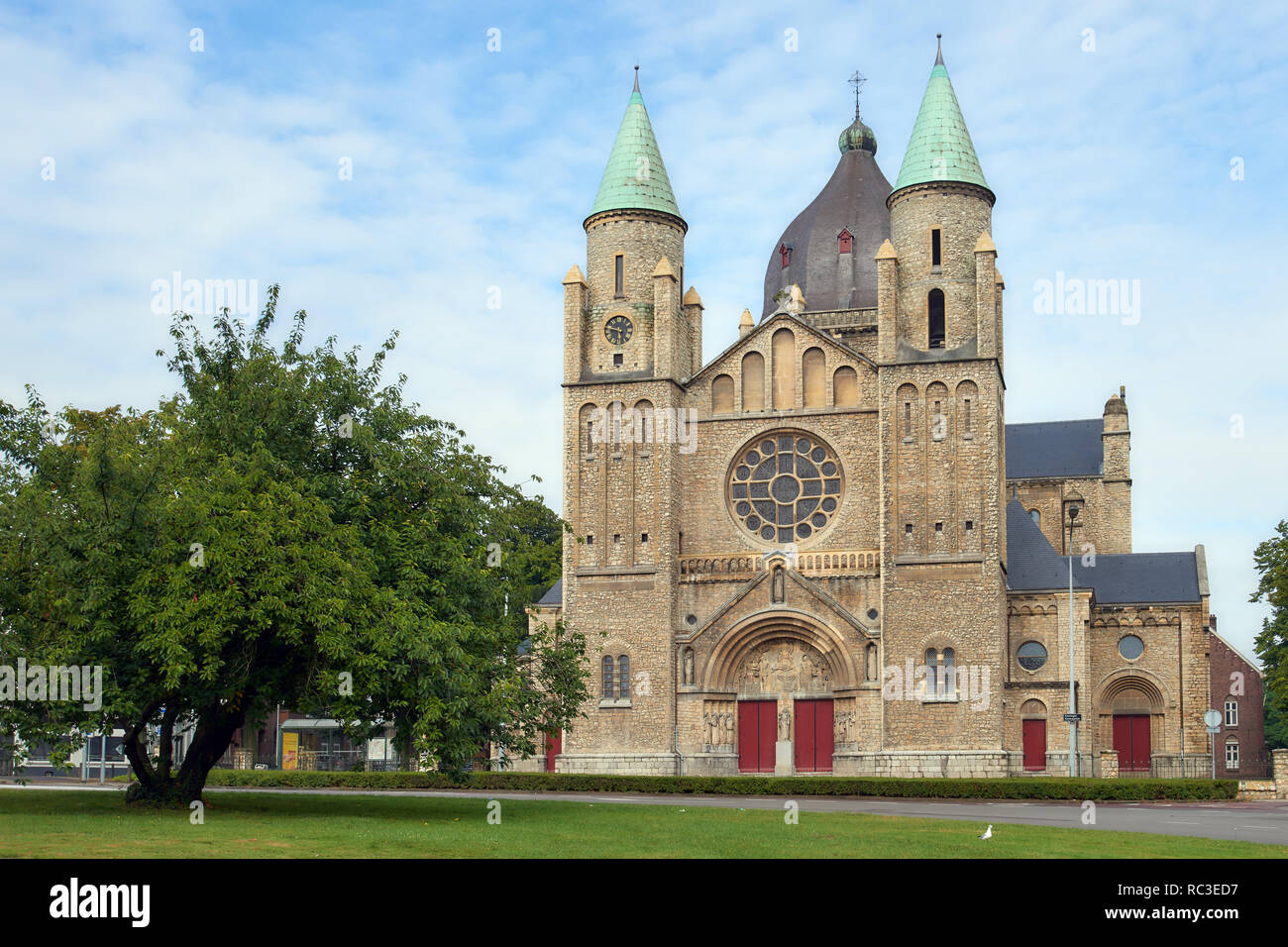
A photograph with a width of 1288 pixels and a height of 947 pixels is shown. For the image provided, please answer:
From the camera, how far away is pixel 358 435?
30.1 meters

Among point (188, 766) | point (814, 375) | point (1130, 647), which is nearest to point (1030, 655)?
point (1130, 647)

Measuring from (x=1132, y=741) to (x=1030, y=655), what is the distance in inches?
391

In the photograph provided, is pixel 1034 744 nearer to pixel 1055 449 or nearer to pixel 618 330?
pixel 618 330

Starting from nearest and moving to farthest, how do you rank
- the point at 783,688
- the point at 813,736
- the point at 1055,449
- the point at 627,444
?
the point at 813,736
the point at 783,688
the point at 627,444
the point at 1055,449

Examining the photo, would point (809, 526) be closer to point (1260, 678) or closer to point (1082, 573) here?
point (1082, 573)

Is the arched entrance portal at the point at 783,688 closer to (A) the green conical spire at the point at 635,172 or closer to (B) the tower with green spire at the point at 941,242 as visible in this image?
(B) the tower with green spire at the point at 941,242

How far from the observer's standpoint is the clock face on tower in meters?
56.7

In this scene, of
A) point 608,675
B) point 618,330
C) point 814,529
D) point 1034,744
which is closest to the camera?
point 1034,744

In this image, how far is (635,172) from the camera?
58.4 metres

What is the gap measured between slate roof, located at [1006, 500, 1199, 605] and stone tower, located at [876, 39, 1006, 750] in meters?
2.93

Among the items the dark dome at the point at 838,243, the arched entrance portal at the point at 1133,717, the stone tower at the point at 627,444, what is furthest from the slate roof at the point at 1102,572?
the stone tower at the point at 627,444

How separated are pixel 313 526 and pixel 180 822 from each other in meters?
5.90

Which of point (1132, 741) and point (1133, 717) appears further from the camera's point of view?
point (1133, 717)
